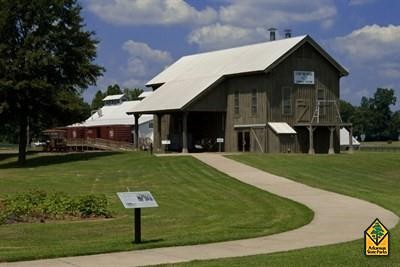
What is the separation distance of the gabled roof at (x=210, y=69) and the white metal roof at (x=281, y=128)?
4.16 meters

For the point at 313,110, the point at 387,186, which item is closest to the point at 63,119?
the point at 313,110

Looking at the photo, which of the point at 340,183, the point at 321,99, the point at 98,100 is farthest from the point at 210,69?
the point at 98,100

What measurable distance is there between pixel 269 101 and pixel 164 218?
1424 inches

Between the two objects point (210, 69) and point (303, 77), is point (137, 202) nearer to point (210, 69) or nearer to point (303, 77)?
point (303, 77)

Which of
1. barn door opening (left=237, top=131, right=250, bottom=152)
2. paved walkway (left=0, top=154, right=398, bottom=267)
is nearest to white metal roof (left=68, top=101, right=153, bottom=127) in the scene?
barn door opening (left=237, top=131, right=250, bottom=152)

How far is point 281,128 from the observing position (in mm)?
53562

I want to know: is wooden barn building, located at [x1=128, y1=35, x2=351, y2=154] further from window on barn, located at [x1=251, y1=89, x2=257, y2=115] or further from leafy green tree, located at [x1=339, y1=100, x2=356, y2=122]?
leafy green tree, located at [x1=339, y1=100, x2=356, y2=122]

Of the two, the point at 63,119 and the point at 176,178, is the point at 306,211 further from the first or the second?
the point at 63,119

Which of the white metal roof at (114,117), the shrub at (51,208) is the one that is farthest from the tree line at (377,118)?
the shrub at (51,208)

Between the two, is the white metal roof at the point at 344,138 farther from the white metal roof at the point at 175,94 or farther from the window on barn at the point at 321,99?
the white metal roof at the point at 175,94

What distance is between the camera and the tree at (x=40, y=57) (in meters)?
52.7

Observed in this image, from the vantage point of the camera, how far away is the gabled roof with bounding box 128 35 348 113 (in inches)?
2170

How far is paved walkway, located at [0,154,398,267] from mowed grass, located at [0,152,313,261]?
0.41m

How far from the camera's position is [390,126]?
188 m
